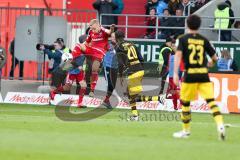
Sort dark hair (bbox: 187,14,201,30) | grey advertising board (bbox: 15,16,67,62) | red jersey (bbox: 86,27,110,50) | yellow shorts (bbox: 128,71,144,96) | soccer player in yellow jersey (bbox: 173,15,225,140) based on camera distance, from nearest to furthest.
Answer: dark hair (bbox: 187,14,201,30)
soccer player in yellow jersey (bbox: 173,15,225,140)
yellow shorts (bbox: 128,71,144,96)
red jersey (bbox: 86,27,110,50)
grey advertising board (bbox: 15,16,67,62)

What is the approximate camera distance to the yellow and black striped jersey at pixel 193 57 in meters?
16.4

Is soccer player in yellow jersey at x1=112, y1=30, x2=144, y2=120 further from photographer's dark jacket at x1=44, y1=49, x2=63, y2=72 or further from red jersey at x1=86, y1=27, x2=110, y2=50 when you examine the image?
photographer's dark jacket at x1=44, y1=49, x2=63, y2=72

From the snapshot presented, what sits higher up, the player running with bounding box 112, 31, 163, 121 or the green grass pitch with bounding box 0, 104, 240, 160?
the player running with bounding box 112, 31, 163, 121

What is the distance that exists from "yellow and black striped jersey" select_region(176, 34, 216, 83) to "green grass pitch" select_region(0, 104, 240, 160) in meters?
1.12

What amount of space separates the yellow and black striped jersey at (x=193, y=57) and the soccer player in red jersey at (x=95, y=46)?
1058cm

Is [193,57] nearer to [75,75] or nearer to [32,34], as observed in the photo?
[75,75]

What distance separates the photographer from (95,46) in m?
27.5

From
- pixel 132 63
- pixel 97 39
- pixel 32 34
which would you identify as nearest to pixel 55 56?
pixel 32 34

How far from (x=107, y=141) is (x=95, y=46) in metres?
12.2

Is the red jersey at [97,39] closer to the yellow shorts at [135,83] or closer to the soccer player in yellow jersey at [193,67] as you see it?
the yellow shorts at [135,83]

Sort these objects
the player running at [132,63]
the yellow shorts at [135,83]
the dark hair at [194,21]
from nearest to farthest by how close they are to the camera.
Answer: the dark hair at [194,21] < the yellow shorts at [135,83] < the player running at [132,63]

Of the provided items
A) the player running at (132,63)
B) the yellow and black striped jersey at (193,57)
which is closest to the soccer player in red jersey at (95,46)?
the player running at (132,63)

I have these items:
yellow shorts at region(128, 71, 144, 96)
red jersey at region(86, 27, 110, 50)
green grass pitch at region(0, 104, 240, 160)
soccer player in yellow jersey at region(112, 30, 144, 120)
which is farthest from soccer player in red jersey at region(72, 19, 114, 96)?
green grass pitch at region(0, 104, 240, 160)

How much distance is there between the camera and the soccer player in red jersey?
2708 cm
